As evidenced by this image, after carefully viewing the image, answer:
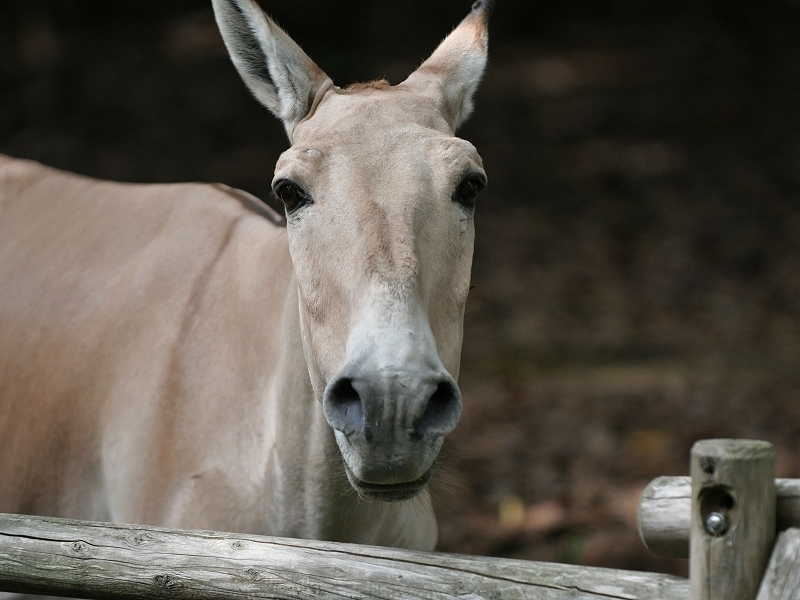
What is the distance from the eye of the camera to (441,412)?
7.14 ft

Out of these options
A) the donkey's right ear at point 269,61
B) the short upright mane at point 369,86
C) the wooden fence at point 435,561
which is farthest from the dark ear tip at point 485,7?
the wooden fence at point 435,561

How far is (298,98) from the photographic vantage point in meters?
3.06

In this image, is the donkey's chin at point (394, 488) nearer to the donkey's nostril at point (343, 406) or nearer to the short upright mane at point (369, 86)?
the donkey's nostril at point (343, 406)

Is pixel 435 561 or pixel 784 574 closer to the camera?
pixel 784 574

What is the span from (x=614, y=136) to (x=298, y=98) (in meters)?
9.27

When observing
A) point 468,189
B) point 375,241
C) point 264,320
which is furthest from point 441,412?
point 264,320

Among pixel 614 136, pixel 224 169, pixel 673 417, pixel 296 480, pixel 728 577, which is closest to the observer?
pixel 728 577

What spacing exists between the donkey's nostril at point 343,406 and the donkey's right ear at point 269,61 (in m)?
1.22

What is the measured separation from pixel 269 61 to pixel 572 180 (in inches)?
334

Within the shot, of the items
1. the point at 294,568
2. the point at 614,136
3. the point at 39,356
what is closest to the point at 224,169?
the point at 614,136

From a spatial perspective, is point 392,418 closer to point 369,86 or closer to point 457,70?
point 369,86

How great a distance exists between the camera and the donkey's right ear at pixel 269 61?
9.93 feet

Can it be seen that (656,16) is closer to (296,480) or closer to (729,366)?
(729,366)

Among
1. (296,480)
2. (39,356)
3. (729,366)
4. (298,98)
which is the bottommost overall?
(729,366)
